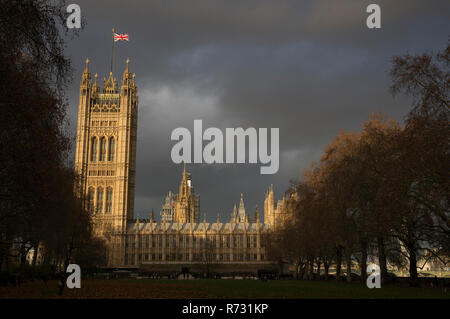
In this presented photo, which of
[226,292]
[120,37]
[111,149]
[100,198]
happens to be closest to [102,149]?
[111,149]

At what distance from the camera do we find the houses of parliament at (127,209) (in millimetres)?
125688

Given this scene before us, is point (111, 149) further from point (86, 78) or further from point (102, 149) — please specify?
point (86, 78)

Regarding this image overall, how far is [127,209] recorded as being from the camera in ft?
442

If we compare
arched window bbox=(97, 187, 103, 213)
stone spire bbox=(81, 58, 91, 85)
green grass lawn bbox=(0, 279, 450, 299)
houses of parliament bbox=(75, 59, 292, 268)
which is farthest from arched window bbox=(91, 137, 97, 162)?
green grass lawn bbox=(0, 279, 450, 299)

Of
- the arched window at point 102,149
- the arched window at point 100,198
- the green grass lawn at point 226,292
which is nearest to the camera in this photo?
the green grass lawn at point 226,292

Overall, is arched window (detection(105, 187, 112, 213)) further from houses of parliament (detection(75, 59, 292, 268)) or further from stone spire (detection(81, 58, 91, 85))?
stone spire (detection(81, 58, 91, 85))

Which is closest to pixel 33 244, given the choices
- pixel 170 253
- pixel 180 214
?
pixel 170 253

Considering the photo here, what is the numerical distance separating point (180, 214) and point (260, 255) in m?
41.1

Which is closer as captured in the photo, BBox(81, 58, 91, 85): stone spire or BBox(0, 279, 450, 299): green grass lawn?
BBox(0, 279, 450, 299): green grass lawn

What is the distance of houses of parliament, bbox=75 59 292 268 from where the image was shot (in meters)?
126

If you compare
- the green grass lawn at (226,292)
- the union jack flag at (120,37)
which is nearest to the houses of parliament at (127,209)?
the union jack flag at (120,37)

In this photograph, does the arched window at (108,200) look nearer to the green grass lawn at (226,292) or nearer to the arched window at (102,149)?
the arched window at (102,149)

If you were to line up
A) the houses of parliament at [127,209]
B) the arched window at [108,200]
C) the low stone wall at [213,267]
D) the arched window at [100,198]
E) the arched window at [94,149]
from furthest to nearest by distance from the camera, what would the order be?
the arched window at [94,149]
the arched window at [100,198]
the arched window at [108,200]
the houses of parliament at [127,209]
the low stone wall at [213,267]
